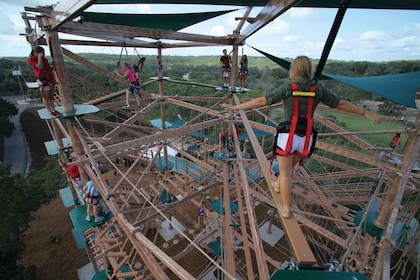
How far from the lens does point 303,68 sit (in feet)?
5.82

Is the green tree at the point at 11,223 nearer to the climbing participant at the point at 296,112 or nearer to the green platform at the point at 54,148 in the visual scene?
the green platform at the point at 54,148

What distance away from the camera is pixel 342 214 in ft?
20.2

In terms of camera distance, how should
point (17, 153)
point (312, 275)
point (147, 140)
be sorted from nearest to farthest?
point (312, 275) → point (147, 140) → point (17, 153)

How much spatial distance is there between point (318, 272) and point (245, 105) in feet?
4.46

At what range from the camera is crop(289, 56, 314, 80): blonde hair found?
178 centimetres

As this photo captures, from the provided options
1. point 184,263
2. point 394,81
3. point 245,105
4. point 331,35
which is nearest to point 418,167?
point 394,81

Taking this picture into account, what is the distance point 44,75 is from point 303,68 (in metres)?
4.35

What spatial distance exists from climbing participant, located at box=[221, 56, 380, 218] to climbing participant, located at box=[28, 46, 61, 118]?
3.90 metres

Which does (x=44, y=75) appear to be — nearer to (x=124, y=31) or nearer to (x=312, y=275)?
(x=124, y=31)

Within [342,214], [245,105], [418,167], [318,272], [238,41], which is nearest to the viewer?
[318,272]

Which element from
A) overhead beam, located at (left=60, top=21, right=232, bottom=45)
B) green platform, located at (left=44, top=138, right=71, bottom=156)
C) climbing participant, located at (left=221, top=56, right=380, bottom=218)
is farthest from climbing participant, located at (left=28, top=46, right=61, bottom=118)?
climbing participant, located at (left=221, top=56, right=380, bottom=218)

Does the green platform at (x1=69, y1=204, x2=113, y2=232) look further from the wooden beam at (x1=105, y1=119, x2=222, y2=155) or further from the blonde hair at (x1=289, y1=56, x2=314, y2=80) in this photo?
the blonde hair at (x1=289, y1=56, x2=314, y2=80)

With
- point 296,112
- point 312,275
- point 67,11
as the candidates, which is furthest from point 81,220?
point 296,112

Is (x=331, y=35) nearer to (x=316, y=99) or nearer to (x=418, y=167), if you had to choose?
(x=316, y=99)
